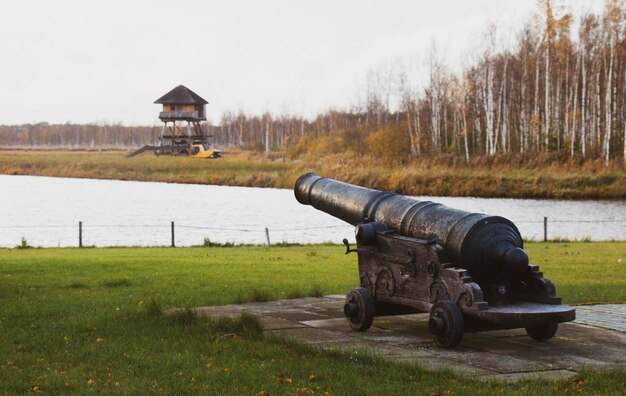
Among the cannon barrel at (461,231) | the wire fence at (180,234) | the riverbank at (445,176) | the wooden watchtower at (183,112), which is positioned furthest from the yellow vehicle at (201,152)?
the cannon barrel at (461,231)

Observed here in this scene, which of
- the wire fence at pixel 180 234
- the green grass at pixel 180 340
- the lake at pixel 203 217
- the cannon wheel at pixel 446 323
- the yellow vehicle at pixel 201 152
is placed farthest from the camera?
the yellow vehicle at pixel 201 152

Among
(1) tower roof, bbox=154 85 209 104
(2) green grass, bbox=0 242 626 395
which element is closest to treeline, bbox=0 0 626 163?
(1) tower roof, bbox=154 85 209 104

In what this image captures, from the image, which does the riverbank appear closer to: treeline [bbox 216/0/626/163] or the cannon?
treeline [bbox 216/0/626/163]

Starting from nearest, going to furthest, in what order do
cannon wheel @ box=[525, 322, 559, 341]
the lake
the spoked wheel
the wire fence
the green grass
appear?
the green grass
cannon wheel @ box=[525, 322, 559, 341]
the spoked wheel
the wire fence
the lake

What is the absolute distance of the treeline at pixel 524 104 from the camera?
58625 mm

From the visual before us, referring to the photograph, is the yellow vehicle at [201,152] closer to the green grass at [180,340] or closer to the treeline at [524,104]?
the treeline at [524,104]

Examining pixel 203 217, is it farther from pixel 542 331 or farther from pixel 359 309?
pixel 542 331

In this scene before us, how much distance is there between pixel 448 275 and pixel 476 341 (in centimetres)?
98

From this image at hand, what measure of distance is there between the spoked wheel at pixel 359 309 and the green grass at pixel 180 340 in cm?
113

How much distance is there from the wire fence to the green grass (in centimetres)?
1088

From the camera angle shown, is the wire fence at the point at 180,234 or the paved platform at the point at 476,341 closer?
the paved platform at the point at 476,341

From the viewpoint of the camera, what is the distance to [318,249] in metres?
24.5

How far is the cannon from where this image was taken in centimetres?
859

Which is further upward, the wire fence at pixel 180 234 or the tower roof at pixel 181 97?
the tower roof at pixel 181 97
